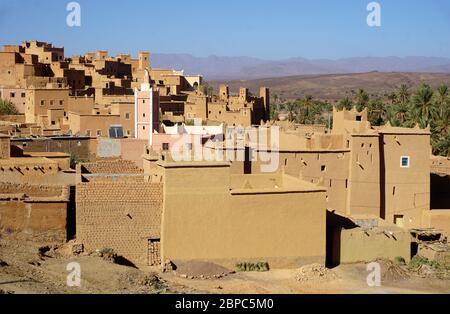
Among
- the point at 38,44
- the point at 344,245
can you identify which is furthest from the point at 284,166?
the point at 38,44

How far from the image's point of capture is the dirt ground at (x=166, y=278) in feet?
60.6

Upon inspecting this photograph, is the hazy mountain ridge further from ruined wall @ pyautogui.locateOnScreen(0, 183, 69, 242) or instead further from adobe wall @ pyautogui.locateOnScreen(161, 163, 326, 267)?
ruined wall @ pyautogui.locateOnScreen(0, 183, 69, 242)

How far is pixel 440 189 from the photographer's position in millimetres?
33000

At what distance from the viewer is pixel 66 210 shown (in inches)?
855

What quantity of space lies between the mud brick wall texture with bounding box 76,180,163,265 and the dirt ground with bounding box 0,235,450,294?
71cm

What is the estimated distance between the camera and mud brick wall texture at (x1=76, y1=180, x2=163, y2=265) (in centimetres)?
2161

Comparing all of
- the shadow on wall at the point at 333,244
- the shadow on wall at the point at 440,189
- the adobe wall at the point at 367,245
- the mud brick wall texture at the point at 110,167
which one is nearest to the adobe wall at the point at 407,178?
the shadow on wall at the point at 440,189

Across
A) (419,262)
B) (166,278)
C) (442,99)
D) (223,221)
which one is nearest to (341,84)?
(442,99)

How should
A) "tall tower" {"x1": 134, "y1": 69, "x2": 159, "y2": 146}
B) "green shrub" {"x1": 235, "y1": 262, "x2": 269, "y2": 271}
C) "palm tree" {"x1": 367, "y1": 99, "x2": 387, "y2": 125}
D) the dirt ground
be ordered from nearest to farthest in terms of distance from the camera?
the dirt ground → "green shrub" {"x1": 235, "y1": 262, "x2": 269, "y2": 271} → "tall tower" {"x1": 134, "y1": 69, "x2": 159, "y2": 146} → "palm tree" {"x1": 367, "y1": 99, "x2": 387, "y2": 125}

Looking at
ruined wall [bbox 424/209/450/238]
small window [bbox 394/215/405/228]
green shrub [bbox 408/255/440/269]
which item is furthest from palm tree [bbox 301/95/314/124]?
green shrub [bbox 408/255/440/269]

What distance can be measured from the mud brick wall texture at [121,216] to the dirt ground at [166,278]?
71 cm

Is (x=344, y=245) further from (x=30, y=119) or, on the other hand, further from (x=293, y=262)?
(x=30, y=119)

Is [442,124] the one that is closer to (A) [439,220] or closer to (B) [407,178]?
(B) [407,178]

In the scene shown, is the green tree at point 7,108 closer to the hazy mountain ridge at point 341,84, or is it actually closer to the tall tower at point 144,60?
the tall tower at point 144,60
